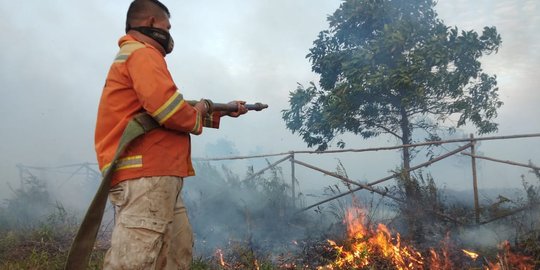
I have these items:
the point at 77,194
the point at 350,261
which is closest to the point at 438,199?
the point at 350,261

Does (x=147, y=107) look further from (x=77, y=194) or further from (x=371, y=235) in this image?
(x=77, y=194)

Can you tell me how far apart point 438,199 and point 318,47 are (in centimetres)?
427

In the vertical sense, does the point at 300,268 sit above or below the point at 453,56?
below

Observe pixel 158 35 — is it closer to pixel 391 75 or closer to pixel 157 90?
pixel 157 90

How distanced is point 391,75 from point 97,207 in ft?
20.1

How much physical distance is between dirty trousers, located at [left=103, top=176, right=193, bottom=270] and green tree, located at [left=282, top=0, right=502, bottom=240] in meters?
5.78

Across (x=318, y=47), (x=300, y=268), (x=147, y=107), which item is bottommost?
(x=300, y=268)

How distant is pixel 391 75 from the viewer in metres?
7.23

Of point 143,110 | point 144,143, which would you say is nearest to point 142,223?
point 144,143

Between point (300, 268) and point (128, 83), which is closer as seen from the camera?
point (128, 83)

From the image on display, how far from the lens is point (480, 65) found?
761 cm

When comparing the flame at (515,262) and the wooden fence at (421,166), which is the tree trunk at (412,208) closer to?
the wooden fence at (421,166)

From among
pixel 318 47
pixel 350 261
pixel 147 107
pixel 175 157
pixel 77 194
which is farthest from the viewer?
pixel 77 194

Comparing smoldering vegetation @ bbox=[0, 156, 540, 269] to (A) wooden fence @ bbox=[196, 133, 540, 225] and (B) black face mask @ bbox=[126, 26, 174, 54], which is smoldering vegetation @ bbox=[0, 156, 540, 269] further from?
(B) black face mask @ bbox=[126, 26, 174, 54]
